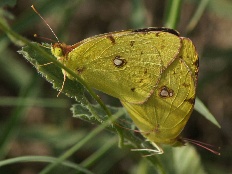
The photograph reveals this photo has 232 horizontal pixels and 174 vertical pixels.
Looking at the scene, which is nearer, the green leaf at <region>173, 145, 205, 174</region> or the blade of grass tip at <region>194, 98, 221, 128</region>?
the blade of grass tip at <region>194, 98, 221, 128</region>

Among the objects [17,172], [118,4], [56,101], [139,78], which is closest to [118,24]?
[118,4]

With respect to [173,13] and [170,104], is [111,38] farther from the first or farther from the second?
[173,13]

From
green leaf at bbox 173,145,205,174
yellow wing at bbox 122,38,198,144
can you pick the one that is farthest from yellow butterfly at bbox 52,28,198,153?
green leaf at bbox 173,145,205,174

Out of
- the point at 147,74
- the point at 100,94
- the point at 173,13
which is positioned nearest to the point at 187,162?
the point at 147,74

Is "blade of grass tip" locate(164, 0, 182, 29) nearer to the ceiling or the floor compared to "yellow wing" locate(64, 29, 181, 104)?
nearer to the ceiling

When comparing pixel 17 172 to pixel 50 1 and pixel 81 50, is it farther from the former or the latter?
pixel 81 50

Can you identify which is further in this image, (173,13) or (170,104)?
(173,13)

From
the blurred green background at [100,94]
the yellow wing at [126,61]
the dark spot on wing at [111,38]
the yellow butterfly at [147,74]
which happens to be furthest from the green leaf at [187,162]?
the dark spot on wing at [111,38]

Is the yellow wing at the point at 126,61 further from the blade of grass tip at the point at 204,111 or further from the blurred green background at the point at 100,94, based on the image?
the blurred green background at the point at 100,94

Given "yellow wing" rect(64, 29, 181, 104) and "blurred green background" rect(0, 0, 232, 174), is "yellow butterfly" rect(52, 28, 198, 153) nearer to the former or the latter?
"yellow wing" rect(64, 29, 181, 104)
